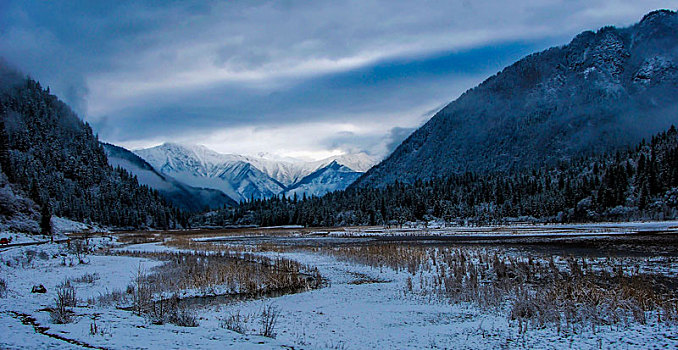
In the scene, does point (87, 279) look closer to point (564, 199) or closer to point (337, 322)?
point (337, 322)

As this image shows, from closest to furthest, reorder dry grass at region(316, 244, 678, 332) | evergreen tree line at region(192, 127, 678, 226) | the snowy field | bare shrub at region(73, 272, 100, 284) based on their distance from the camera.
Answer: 1. the snowy field
2. dry grass at region(316, 244, 678, 332)
3. bare shrub at region(73, 272, 100, 284)
4. evergreen tree line at region(192, 127, 678, 226)

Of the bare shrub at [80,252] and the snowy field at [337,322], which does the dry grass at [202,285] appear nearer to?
the snowy field at [337,322]

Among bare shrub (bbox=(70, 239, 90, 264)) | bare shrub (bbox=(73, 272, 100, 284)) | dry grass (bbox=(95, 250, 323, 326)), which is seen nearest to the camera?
dry grass (bbox=(95, 250, 323, 326))

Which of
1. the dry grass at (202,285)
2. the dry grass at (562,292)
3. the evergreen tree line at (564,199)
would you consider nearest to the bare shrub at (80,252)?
the dry grass at (202,285)

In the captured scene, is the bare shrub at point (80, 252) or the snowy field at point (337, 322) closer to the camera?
the snowy field at point (337, 322)

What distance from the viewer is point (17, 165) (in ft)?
597

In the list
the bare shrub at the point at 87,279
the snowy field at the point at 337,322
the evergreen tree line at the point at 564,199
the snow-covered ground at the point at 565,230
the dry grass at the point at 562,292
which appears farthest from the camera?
the evergreen tree line at the point at 564,199

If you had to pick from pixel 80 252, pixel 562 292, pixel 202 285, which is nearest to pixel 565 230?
pixel 562 292

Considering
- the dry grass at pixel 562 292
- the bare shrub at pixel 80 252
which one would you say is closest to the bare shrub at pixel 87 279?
the bare shrub at pixel 80 252

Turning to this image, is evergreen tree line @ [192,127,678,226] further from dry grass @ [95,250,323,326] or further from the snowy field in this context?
dry grass @ [95,250,323,326]

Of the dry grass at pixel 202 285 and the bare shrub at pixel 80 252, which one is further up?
the bare shrub at pixel 80 252

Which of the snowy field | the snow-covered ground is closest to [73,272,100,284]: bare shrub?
the snowy field

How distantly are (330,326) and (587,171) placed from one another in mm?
191196

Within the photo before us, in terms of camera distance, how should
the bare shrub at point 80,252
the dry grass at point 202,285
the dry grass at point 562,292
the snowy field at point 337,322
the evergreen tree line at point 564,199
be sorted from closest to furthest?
1. the snowy field at point 337,322
2. the dry grass at point 562,292
3. the dry grass at point 202,285
4. the bare shrub at point 80,252
5. the evergreen tree line at point 564,199
